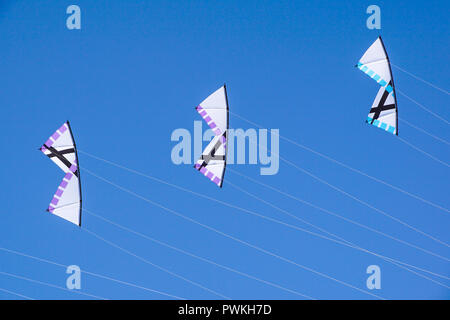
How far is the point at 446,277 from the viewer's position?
19.4 ft

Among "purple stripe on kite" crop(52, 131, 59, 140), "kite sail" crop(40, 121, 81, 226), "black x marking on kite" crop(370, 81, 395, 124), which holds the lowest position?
"kite sail" crop(40, 121, 81, 226)

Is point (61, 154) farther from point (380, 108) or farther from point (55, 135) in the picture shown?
point (380, 108)

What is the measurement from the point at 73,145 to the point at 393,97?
2816 mm

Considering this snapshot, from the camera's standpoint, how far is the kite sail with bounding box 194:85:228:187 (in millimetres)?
5793

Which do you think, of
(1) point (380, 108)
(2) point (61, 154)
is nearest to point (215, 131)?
(2) point (61, 154)

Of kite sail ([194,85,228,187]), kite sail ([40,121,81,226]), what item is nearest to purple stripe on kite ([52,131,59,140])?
kite sail ([40,121,81,226])

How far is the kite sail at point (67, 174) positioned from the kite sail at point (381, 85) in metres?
2.59

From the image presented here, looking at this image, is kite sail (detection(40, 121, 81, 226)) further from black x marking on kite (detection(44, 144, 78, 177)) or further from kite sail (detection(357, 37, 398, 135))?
kite sail (detection(357, 37, 398, 135))

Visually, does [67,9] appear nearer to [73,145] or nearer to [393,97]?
[73,145]

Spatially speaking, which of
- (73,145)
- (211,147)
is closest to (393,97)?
(211,147)

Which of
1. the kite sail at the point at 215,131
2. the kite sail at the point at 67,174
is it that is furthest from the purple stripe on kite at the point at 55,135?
the kite sail at the point at 215,131

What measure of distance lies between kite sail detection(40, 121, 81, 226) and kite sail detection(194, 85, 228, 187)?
3.48 feet

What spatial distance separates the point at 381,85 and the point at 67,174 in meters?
2.85

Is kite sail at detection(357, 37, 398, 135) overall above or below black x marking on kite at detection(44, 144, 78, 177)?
above
